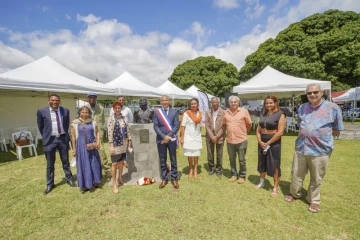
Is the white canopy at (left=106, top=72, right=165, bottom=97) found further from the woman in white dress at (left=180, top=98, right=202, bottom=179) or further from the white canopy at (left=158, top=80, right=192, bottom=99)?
the woman in white dress at (left=180, top=98, right=202, bottom=179)

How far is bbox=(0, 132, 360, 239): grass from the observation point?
2395 mm

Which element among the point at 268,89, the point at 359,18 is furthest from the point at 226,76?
the point at 268,89

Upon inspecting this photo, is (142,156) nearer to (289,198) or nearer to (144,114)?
(144,114)

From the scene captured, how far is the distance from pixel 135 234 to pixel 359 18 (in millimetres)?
28342

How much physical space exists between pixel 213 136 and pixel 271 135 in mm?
1244

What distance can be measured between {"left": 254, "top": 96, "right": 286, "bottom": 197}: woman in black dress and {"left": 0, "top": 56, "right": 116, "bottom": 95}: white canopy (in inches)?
255

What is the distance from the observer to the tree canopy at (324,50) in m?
16.4

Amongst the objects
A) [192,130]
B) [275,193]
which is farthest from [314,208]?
[192,130]

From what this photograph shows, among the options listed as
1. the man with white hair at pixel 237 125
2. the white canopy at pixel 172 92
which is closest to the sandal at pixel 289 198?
the man with white hair at pixel 237 125

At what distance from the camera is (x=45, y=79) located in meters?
6.27

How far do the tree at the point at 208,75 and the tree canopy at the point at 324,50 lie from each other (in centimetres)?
931

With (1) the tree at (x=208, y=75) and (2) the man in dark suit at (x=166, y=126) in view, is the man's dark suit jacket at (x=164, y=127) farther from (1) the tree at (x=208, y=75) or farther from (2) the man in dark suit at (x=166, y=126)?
(1) the tree at (x=208, y=75)

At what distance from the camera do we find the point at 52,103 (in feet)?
11.6

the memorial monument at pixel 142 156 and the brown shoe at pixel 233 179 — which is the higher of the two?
the memorial monument at pixel 142 156
